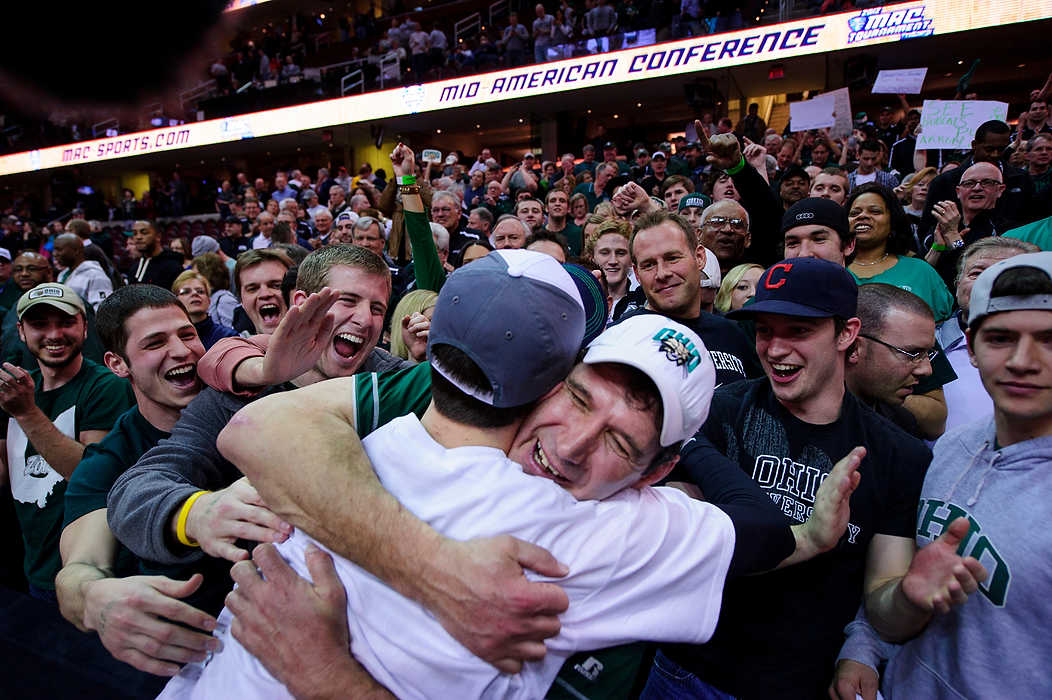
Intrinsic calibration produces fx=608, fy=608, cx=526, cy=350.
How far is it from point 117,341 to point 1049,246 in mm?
4876

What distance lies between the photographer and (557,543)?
124 centimetres

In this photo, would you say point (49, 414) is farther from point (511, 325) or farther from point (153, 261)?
point (153, 261)

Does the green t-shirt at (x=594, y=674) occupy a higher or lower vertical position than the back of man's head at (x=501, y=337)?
lower

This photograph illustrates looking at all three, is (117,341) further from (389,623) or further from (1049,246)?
(1049,246)

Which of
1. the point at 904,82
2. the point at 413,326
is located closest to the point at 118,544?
the point at 413,326

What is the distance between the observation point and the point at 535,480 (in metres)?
1.26

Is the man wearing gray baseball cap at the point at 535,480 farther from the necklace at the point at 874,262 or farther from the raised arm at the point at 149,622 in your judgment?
the necklace at the point at 874,262

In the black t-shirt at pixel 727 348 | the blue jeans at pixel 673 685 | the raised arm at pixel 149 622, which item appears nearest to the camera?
the raised arm at pixel 149 622

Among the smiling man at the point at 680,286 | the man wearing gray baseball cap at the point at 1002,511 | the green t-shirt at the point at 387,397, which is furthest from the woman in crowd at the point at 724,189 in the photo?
the green t-shirt at the point at 387,397

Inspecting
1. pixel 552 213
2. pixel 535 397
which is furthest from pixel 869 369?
pixel 552 213

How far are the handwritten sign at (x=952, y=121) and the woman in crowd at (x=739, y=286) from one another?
3761 millimetres

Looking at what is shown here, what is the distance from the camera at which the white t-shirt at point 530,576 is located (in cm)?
120

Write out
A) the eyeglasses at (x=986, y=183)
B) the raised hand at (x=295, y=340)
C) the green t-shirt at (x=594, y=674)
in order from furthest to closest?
the eyeglasses at (x=986, y=183) → the raised hand at (x=295, y=340) → the green t-shirt at (x=594, y=674)

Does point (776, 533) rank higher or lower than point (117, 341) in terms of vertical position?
lower
